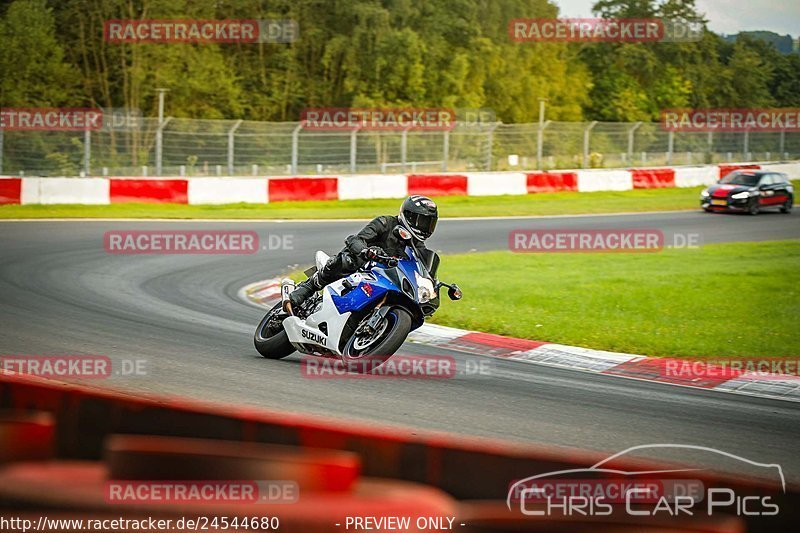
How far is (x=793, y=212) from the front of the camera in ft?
95.1

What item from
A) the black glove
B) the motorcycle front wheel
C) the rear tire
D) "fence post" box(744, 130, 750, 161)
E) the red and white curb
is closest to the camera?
the motorcycle front wheel

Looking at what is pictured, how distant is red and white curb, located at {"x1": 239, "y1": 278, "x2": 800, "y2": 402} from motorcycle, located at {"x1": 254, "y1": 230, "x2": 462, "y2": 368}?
1693 millimetres

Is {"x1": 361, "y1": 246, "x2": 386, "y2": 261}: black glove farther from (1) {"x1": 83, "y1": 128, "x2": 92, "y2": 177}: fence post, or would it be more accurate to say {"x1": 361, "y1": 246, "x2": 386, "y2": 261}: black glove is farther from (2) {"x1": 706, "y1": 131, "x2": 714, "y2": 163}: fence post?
(2) {"x1": 706, "y1": 131, "x2": 714, "y2": 163}: fence post

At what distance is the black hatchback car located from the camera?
90.1 feet

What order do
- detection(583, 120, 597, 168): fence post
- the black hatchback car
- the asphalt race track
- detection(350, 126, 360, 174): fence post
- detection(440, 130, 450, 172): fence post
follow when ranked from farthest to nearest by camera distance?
detection(583, 120, 597, 168): fence post
detection(440, 130, 450, 172): fence post
detection(350, 126, 360, 174): fence post
the black hatchback car
the asphalt race track

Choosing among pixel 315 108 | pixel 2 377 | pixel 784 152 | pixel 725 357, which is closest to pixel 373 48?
pixel 315 108

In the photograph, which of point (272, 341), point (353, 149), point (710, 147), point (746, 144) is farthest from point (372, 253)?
point (746, 144)

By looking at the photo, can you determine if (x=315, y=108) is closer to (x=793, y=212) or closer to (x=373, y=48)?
(x=373, y=48)

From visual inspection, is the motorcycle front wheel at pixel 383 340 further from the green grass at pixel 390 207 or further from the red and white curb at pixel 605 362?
the green grass at pixel 390 207

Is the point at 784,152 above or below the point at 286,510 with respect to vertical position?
above

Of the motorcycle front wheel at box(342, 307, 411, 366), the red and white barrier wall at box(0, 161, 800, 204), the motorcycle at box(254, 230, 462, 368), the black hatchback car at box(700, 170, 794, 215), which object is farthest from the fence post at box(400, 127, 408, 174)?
the motorcycle front wheel at box(342, 307, 411, 366)

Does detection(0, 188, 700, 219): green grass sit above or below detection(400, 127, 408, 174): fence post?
below

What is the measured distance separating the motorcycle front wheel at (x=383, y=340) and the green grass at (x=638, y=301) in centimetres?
283

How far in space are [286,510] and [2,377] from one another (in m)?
2.24
